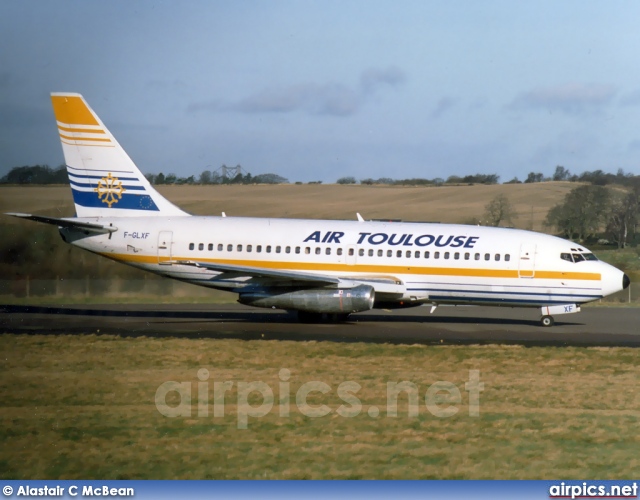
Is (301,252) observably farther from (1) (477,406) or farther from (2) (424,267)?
(1) (477,406)

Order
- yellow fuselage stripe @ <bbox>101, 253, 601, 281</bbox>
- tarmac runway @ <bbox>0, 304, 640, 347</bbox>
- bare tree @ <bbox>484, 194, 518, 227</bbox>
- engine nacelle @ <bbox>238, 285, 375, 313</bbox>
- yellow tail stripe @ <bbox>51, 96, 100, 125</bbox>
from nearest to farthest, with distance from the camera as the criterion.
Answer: tarmac runway @ <bbox>0, 304, 640, 347</bbox> < engine nacelle @ <bbox>238, 285, 375, 313</bbox> < yellow fuselage stripe @ <bbox>101, 253, 601, 281</bbox> < yellow tail stripe @ <bbox>51, 96, 100, 125</bbox> < bare tree @ <bbox>484, 194, 518, 227</bbox>

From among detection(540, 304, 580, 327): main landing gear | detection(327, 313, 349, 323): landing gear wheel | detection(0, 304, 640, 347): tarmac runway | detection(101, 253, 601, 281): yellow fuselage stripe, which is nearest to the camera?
detection(0, 304, 640, 347): tarmac runway

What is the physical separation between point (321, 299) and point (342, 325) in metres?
1.35

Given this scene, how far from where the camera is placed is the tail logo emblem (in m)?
30.5

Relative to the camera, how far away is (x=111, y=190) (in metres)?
30.6

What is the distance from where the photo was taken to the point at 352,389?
52.1 feet

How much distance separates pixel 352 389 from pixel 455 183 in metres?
73.1

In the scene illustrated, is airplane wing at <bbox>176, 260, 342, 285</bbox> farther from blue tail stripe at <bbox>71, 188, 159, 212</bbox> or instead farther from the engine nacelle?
blue tail stripe at <bbox>71, 188, 159, 212</bbox>

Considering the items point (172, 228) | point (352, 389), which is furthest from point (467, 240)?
point (352, 389)

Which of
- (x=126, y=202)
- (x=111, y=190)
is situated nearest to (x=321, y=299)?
(x=126, y=202)

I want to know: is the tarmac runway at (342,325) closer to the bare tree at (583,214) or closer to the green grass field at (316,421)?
the green grass field at (316,421)

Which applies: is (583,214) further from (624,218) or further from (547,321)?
(547,321)

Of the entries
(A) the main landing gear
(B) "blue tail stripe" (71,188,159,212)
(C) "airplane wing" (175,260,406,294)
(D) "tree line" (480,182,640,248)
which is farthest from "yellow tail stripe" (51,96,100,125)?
(D) "tree line" (480,182,640,248)

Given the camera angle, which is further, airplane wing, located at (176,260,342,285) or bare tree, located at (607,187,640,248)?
bare tree, located at (607,187,640,248)
